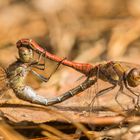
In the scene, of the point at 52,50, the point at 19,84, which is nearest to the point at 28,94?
the point at 19,84

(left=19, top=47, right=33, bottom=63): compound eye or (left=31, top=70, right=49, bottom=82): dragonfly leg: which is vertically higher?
(left=19, top=47, right=33, bottom=63): compound eye

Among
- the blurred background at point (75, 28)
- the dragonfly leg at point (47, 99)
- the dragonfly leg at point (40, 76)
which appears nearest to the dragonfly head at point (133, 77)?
the dragonfly leg at point (47, 99)

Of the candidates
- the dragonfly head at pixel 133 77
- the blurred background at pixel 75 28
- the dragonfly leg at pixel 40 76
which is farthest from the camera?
the blurred background at pixel 75 28

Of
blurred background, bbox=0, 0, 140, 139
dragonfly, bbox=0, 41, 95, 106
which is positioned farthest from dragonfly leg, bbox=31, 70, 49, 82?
blurred background, bbox=0, 0, 140, 139

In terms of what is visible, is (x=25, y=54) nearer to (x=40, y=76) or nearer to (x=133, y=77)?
(x=40, y=76)

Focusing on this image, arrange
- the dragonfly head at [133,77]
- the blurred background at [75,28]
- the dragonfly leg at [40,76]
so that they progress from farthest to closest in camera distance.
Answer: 1. the blurred background at [75,28]
2. the dragonfly leg at [40,76]
3. the dragonfly head at [133,77]

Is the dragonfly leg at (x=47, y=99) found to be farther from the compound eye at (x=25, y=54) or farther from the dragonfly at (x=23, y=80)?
the compound eye at (x=25, y=54)

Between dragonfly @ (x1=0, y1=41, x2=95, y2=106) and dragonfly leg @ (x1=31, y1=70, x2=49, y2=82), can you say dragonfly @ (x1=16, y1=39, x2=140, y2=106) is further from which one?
dragonfly leg @ (x1=31, y1=70, x2=49, y2=82)

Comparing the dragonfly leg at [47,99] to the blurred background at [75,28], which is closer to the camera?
the dragonfly leg at [47,99]
